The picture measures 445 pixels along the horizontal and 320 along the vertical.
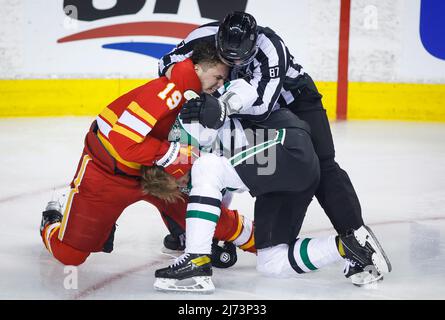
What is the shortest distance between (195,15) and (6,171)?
241cm

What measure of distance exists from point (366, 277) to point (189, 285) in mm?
638

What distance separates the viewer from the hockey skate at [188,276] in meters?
2.98

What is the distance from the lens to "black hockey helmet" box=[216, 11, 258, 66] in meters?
3.13

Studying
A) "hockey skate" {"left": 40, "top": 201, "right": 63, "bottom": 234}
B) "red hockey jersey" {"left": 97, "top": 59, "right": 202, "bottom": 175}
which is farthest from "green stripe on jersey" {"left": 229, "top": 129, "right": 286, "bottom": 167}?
"hockey skate" {"left": 40, "top": 201, "right": 63, "bottom": 234}

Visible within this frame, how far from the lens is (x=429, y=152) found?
18.9ft

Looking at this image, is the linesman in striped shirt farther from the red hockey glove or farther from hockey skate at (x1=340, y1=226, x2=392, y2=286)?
the red hockey glove

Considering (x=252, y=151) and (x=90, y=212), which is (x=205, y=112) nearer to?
(x=252, y=151)

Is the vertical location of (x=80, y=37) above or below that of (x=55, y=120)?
above

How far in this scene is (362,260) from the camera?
312 cm

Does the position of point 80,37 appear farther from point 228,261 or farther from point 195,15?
point 228,261

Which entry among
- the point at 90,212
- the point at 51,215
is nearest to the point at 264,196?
the point at 90,212

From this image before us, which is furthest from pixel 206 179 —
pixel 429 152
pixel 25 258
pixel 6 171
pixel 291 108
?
pixel 429 152

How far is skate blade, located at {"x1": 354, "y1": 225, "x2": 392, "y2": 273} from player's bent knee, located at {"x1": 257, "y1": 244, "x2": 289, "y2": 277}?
274mm

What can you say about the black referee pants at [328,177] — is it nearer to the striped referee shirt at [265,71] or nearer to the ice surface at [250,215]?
the striped referee shirt at [265,71]
